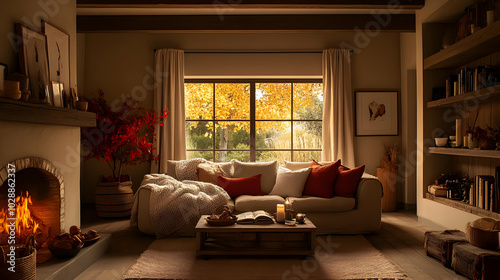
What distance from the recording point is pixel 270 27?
17.1ft

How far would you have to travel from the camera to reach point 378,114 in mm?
5969

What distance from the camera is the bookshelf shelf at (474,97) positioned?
3328 millimetres

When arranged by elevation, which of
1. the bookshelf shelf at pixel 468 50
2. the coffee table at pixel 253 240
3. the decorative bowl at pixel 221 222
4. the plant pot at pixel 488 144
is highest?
the bookshelf shelf at pixel 468 50

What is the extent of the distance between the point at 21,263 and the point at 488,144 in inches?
149

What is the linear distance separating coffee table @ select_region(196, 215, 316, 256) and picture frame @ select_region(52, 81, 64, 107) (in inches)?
60.0

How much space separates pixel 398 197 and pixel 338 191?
2.08 m

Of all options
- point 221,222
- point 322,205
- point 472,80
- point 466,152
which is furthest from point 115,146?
point 472,80

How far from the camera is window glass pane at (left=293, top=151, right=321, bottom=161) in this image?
19.9 feet

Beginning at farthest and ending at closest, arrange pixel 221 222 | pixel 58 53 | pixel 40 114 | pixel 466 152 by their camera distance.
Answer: pixel 466 152, pixel 221 222, pixel 58 53, pixel 40 114

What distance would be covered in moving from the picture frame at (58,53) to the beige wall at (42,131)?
0.07 meters

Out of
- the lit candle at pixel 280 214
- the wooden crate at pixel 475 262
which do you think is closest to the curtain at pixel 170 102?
the lit candle at pixel 280 214

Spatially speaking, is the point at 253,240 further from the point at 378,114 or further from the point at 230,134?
the point at 378,114

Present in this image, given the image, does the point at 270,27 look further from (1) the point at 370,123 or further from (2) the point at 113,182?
(2) the point at 113,182

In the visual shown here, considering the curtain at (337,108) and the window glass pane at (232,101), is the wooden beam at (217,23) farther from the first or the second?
the window glass pane at (232,101)
